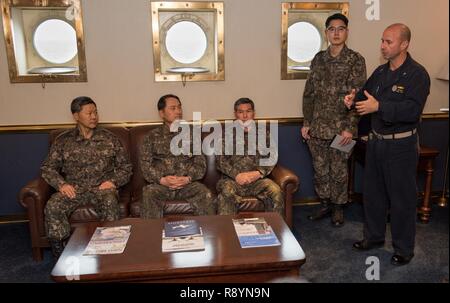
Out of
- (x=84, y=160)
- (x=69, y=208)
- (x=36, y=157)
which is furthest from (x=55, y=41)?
(x=69, y=208)

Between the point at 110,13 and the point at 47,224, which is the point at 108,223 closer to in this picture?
the point at 47,224

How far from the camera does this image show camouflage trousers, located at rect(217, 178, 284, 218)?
2.76m

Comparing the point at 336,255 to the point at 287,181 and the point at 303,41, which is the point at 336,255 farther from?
the point at 303,41

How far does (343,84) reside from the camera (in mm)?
3033

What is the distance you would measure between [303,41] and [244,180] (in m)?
1.43

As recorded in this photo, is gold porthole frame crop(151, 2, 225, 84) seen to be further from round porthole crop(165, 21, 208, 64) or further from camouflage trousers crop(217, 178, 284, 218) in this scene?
camouflage trousers crop(217, 178, 284, 218)

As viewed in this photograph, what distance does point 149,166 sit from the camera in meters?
2.92

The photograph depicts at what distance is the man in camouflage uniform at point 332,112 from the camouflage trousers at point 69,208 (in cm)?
161

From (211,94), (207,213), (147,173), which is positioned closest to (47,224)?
(147,173)

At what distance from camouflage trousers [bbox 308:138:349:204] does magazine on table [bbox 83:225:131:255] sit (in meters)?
1.66

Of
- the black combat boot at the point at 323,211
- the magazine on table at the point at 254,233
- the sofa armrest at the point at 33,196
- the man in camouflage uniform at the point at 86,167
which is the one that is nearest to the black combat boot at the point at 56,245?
the man in camouflage uniform at the point at 86,167

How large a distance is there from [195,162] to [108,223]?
87cm

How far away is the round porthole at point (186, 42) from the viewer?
3.32 m

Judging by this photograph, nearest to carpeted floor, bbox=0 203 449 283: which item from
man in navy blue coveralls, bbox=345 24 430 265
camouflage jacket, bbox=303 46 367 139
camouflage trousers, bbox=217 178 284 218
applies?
man in navy blue coveralls, bbox=345 24 430 265
